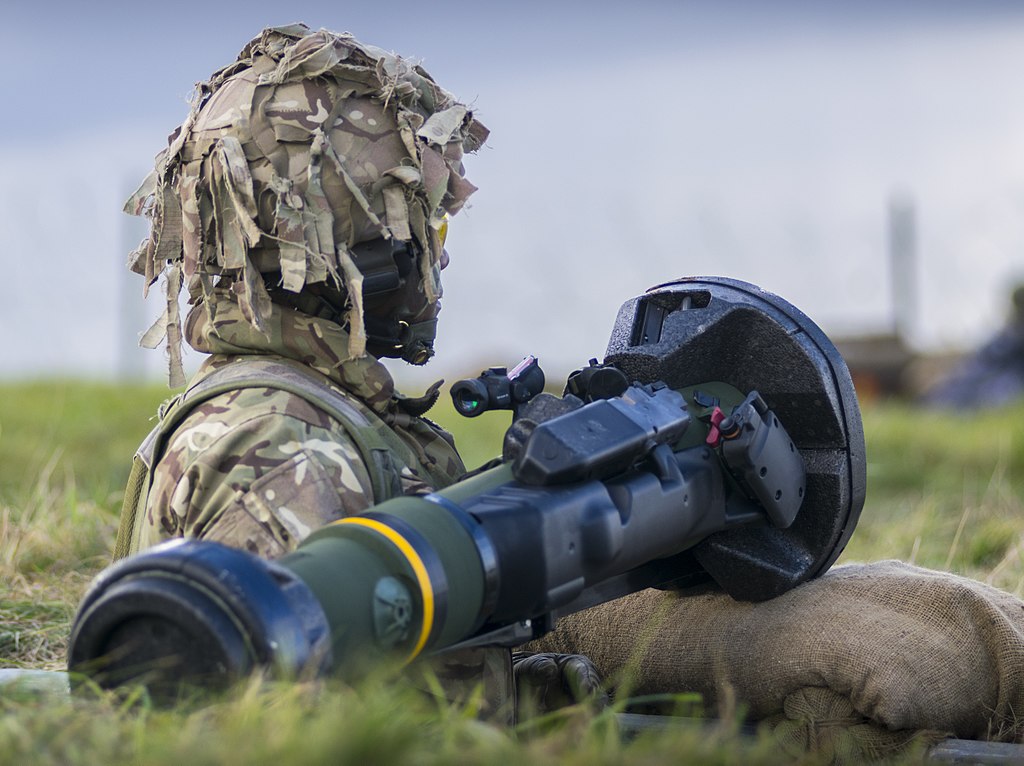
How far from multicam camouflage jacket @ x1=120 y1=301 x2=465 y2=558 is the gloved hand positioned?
56cm

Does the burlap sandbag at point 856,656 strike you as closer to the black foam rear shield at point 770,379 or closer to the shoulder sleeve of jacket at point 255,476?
the black foam rear shield at point 770,379

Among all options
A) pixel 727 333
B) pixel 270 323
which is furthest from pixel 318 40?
pixel 727 333

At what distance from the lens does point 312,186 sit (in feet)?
10.0

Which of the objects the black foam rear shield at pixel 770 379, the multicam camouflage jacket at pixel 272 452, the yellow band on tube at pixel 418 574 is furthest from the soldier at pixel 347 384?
the yellow band on tube at pixel 418 574

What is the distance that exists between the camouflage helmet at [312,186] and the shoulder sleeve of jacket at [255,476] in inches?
11.0

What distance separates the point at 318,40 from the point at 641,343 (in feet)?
3.58

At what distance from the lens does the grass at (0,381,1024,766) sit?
79.7 inches

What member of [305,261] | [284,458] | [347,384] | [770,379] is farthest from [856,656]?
[305,261]

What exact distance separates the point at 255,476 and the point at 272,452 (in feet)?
0.21

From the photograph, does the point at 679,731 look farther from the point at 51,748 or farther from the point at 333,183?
the point at 333,183

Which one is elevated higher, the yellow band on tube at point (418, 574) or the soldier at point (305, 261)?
the soldier at point (305, 261)

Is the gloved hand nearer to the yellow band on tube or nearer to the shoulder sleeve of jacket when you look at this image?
the shoulder sleeve of jacket

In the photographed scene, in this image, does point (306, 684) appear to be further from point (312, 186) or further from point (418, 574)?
point (312, 186)

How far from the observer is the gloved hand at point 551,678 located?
3.42m
